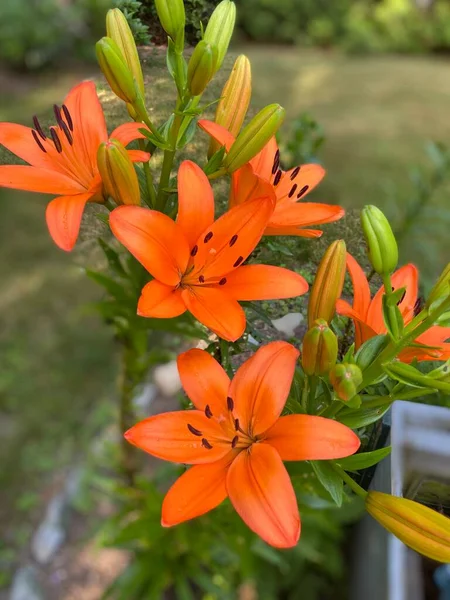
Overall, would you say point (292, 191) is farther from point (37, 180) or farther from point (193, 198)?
point (37, 180)

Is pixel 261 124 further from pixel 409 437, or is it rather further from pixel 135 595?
pixel 135 595

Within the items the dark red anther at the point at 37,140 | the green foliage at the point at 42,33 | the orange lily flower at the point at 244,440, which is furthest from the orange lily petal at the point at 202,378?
the green foliage at the point at 42,33

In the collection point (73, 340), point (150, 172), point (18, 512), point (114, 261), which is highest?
point (150, 172)

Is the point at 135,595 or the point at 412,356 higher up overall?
Result: the point at 412,356

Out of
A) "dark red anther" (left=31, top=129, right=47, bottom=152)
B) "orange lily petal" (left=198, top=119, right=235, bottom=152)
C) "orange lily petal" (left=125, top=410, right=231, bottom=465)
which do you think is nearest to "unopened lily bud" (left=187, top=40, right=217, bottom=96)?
"orange lily petal" (left=198, top=119, right=235, bottom=152)

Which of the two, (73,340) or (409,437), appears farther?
(73,340)

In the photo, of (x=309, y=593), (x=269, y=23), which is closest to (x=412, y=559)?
(x=309, y=593)
